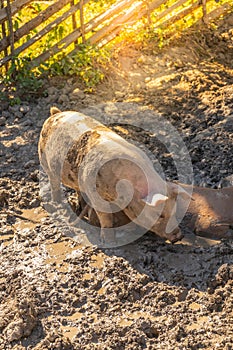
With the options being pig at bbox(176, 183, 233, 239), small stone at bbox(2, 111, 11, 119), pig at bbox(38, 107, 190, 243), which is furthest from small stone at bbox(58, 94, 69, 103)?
pig at bbox(176, 183, 233, 239)

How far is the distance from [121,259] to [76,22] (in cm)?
505

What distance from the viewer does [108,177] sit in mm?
6031

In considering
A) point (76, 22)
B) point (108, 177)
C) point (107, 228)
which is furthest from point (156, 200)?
point (76, 22)

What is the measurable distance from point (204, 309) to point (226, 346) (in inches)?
19.5

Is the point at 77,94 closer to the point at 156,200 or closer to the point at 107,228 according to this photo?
the point at 107,228

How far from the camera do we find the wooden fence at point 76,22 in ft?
29.6

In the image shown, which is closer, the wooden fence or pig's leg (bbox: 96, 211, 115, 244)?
pig's leg (bbox: 96, 211, 115, 244)

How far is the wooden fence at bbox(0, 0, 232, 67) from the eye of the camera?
29.6 feet

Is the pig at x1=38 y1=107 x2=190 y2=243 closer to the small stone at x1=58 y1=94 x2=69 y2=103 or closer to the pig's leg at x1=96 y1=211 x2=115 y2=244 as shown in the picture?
the pig's leg at x1=96 y1=211 x2=115 y2=244

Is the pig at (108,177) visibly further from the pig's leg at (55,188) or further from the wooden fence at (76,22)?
the wooden fence at (76,22)

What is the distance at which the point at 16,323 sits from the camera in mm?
5227

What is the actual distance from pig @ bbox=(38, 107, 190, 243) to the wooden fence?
2.73 meters

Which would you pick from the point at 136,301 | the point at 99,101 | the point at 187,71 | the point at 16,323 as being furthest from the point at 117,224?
the point at 187,71

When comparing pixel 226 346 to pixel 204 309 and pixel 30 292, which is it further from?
pixel 30 292
